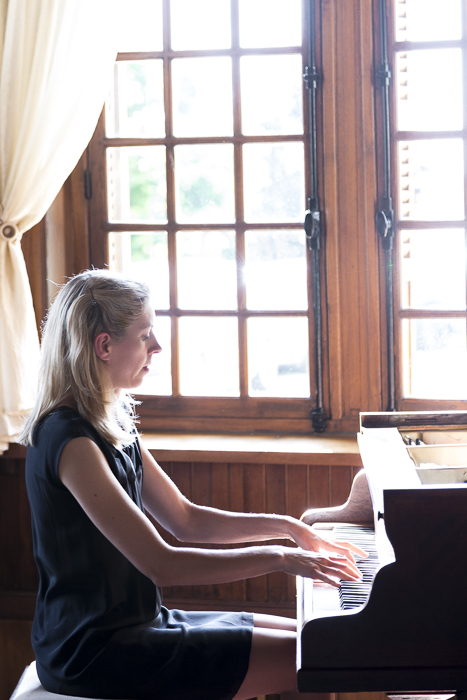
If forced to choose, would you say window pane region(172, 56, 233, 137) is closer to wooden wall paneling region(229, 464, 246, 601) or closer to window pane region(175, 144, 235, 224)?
window pane region(175, 144, 235, 224)

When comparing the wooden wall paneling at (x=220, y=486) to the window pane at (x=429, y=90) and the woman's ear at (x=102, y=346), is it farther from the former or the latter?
the window pane at (x=429, y=90)

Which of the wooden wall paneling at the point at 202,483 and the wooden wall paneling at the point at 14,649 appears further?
the wooden wall paneling at the point at 14,649

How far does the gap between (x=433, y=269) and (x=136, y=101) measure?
1.20 meters

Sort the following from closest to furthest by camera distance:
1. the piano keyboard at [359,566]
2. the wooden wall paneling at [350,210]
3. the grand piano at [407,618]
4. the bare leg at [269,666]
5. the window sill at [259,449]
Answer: the grand piano at [407,618] → the piano keyboard at [359,566] → the bare leg at [269,666] → the window sill at [259,449] → the wooden wall paneling at [350,210]

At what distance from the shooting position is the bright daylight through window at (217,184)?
2637 millimetres

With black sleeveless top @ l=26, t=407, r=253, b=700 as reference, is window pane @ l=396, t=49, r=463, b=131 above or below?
above

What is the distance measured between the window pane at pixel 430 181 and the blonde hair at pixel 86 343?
126cm

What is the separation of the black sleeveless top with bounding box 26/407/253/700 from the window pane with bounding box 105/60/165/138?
1.51 meters

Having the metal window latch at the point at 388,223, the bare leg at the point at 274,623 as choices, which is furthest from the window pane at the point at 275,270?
the bare leg at the point at 274,623

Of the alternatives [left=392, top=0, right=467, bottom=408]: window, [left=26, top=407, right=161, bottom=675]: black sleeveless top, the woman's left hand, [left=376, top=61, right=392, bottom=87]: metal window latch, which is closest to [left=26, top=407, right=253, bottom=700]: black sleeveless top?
[left=26, top=407, right=161, bottom=675]: black sleeveless top

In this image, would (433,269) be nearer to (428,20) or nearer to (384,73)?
(384,73)

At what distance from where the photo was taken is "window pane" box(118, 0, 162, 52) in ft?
8.87

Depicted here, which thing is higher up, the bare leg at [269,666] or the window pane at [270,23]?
the window pane at [270,23]

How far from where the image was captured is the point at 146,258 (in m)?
2.80
